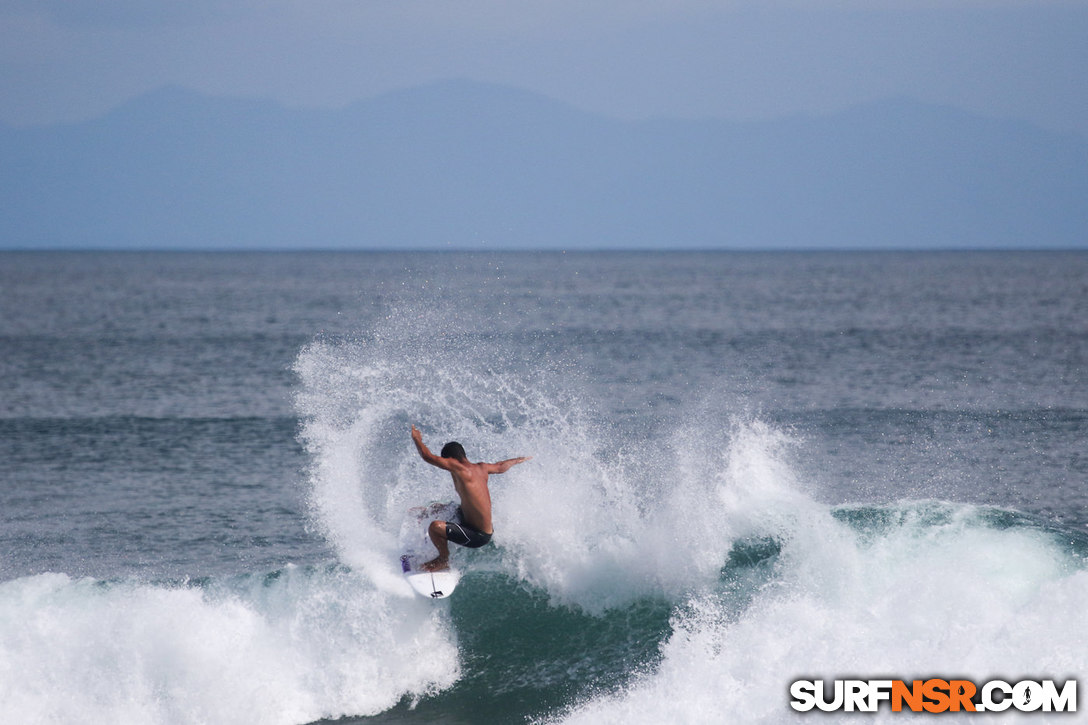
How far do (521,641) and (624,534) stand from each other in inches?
66.6

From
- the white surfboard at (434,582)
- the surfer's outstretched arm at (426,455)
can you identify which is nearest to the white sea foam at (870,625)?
the white surfboard at (434,582)

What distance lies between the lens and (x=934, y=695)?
914 centimetres

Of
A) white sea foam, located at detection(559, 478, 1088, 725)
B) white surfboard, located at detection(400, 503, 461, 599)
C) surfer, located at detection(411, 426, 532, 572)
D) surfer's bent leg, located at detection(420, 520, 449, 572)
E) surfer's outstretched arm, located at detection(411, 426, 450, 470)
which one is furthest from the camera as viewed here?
white surfboard, located at detection(400, 503, 461, 599)

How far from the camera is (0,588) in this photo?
12.5 metres

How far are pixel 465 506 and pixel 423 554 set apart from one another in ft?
2.97

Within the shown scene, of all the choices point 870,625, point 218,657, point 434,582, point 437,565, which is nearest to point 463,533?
point 437,565

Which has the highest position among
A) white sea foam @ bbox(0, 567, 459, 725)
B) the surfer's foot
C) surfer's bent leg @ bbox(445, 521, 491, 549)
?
surfer's bent leg @ bbox(445, 521, 491, 549)

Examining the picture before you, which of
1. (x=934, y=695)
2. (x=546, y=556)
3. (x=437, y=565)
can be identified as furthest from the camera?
(x=546, y=556)

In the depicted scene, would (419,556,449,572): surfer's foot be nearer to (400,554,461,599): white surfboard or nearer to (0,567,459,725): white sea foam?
(400,554,461,599): white surfboard

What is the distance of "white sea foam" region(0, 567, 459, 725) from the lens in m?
11.0

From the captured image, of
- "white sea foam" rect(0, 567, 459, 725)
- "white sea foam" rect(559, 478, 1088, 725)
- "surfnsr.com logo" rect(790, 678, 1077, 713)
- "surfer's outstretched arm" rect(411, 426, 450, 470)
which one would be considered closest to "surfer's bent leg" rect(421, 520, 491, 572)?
"surfer's outstretched arm" rect(411, 426, 450, 470)

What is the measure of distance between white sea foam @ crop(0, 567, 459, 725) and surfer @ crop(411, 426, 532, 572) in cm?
100

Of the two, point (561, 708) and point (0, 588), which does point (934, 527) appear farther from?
point (0, 588)

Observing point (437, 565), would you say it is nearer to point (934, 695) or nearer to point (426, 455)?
point (426, 455)
